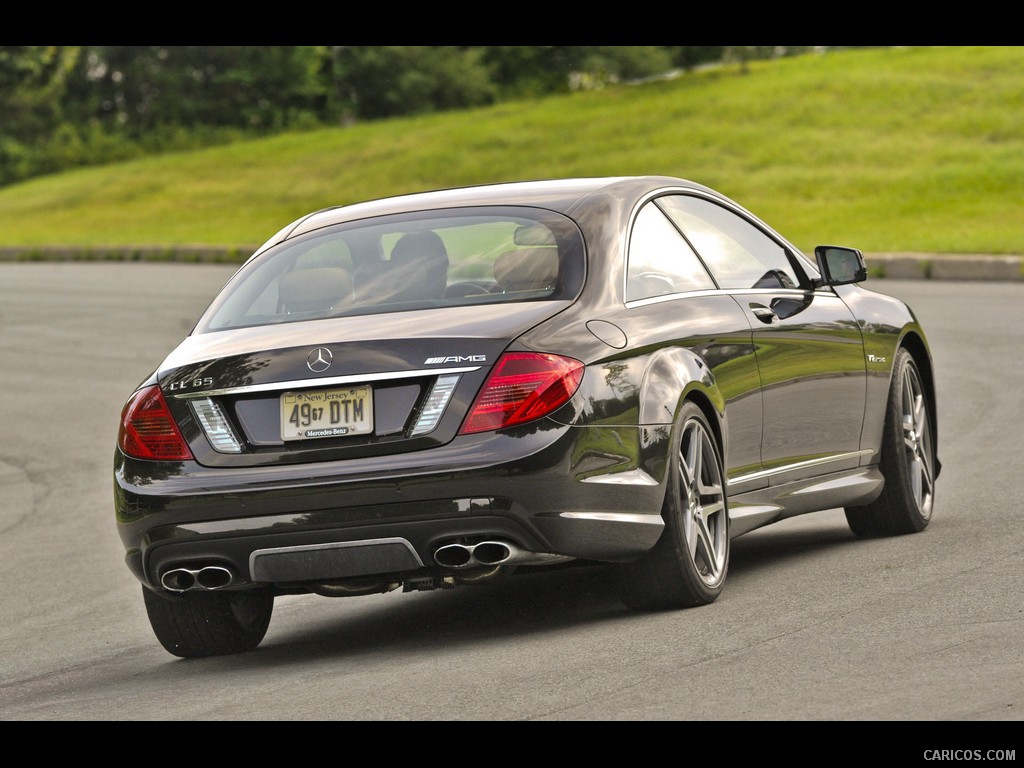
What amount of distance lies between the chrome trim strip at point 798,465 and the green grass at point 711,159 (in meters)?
19.9

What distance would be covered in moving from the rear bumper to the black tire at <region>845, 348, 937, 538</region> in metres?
2.43

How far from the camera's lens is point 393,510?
5.75m

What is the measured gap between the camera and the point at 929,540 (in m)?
7.97

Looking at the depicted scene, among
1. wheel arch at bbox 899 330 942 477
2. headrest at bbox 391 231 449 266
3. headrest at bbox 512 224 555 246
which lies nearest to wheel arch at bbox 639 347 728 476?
headrest at bbox 512 224 555 246

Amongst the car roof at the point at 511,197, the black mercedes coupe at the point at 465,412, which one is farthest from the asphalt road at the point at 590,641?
the car roof at the point at 511,197

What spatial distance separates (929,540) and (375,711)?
363 centimetres

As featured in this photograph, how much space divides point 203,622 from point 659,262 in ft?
6.94

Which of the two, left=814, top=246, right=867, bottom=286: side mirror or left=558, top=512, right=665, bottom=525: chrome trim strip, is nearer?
left=558, top=512, right=665, bottom=525: chrome trim strip

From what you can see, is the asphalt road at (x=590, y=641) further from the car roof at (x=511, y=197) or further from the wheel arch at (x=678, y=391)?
the car roof at (x=511, y=197)

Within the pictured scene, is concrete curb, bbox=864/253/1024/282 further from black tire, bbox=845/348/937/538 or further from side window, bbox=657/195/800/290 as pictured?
side window, bbox=657/195/800/290

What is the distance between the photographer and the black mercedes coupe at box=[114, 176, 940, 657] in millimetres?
5777

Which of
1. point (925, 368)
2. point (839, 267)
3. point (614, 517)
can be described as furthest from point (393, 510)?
point (925, 368)
